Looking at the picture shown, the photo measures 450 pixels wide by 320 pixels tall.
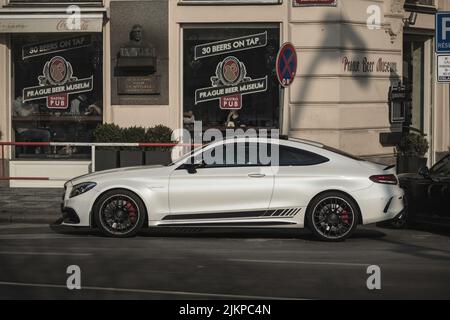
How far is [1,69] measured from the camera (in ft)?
63.0

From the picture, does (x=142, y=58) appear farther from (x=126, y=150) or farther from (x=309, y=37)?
(x=309, y=37)

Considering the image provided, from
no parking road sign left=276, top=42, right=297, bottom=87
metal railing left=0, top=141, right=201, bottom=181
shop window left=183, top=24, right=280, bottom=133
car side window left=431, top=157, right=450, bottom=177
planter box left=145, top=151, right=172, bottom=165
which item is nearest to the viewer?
car side window left=431, top=157, right=450, bottom=177

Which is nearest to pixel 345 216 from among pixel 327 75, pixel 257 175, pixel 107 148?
pixel 257 175

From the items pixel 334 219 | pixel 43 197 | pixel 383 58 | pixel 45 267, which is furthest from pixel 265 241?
pixel 383 58

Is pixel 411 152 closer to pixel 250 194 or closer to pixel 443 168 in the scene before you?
pixel 443 168

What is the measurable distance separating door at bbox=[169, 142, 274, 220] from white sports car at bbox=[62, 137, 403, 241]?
0.01m

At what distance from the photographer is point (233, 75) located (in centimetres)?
1889

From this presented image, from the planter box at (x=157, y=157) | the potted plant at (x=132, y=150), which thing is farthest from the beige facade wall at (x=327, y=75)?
the potted plant at (x=132, y=150)

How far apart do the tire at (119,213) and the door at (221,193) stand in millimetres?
460

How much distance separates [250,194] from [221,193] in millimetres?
404

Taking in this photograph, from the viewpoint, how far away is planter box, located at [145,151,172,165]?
17.6 m

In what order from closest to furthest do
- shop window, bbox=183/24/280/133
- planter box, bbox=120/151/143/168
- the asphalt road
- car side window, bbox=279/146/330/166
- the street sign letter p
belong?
the asphalt road, car side window, bbox=279/146/330/166, the street sign letter p, planter box, bbox=120/151/143/168, shop window, bbox=183/24/280/133

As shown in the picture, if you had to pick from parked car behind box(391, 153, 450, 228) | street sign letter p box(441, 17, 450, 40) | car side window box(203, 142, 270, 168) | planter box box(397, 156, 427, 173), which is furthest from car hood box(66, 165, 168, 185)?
planter box box(397, 156, 427, 173)

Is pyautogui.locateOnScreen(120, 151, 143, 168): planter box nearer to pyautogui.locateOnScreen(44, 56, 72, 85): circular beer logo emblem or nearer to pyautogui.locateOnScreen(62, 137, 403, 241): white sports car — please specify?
pyautogui.locateOnScreen(44, 56, 72, 85): circular beer logo emblem
